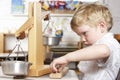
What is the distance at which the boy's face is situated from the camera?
0.93 meters

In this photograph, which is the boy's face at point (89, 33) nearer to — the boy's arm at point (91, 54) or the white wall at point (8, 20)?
the boy's arm at point (91, 54)

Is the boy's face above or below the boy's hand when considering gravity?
above

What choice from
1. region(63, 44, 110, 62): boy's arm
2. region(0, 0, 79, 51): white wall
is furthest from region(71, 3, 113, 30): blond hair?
region(0, 0, 79, 51): white wall

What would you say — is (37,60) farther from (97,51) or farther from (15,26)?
(15,26)

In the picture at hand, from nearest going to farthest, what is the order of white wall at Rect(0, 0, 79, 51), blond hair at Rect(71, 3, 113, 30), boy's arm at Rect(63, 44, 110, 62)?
boy's arm at Rect(63, 44, 110, 62)
blond hair at Rect(71, 3, 113, 30)
white wall at Rect(0, 0, 79, 51)

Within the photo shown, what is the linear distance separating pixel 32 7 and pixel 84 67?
1.04ft

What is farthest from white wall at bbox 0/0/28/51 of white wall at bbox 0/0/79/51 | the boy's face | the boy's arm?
the boy's arm

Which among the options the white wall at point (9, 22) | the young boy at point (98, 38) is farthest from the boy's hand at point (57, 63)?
the white wall at point (9, 22)

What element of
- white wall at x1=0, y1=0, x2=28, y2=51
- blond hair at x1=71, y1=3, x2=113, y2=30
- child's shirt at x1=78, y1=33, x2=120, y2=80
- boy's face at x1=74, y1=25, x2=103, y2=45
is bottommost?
child's shirt at x1=78, y1=33, x2=120, y2=80

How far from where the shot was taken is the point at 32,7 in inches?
39.8

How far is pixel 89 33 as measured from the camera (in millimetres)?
940

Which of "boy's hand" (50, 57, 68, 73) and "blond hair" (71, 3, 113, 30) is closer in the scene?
"boy's hand" (50, 57, 68, 73)

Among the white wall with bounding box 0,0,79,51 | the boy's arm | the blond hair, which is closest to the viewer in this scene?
the boy's arm

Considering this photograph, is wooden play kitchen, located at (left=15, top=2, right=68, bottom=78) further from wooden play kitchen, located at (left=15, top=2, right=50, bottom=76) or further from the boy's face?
the boy's face
